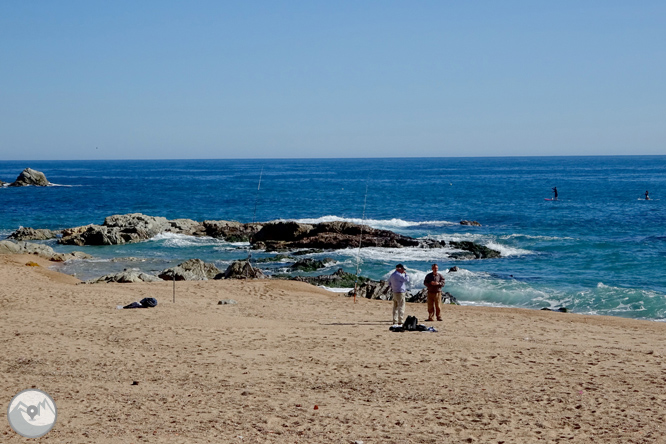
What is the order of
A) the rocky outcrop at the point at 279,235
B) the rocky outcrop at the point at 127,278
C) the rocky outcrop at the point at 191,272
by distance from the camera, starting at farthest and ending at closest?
the rocky outcrop at the point at 279,235
the rocky outcrop at the point at 191,272
the rocky outcrop at the point at 127,278

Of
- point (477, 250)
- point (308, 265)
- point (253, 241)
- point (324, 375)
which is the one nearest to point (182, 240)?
point (253, 241)

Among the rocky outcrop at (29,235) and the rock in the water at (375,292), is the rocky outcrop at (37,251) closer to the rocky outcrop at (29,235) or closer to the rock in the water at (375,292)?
the rocky outcrop at (29,235)

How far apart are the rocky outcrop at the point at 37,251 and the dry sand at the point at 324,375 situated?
42.5 feet

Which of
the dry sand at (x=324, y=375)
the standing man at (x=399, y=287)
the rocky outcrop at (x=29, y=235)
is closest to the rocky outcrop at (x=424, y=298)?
the dry sand at (x=324, y=375)

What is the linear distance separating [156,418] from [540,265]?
22.7 meters

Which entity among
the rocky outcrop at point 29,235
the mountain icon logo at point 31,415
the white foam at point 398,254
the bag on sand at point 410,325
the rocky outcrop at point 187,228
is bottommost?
the rocky outcrop at point 29,235

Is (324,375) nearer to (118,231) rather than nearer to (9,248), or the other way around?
(9,248)

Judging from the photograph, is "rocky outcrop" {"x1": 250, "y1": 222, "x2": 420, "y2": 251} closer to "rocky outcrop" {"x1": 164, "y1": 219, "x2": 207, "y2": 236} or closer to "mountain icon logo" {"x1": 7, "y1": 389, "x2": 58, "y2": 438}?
"rocky outcrop" {"x1": 164, "y1": 219, "x2": 207, "y2": 236}

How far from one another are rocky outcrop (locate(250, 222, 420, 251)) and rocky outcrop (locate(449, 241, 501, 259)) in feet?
6.69

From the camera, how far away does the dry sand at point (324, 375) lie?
838cm

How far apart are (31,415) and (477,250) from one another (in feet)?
83.9

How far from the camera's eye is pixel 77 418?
8.73m

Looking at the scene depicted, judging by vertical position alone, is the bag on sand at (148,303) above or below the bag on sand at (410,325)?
below

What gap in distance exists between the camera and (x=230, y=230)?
127 feet
